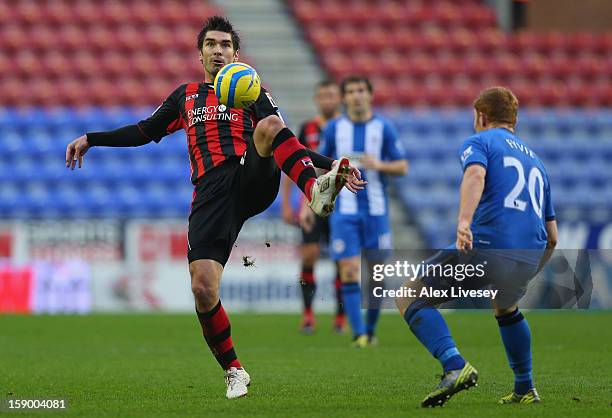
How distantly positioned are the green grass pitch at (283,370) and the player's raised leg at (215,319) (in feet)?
0.42

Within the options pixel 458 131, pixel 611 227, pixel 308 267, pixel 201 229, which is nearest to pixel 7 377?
pixel 201 229

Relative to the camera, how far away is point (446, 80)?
21562mm

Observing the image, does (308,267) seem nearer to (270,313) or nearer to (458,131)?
(270,313)

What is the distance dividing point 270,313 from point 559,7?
35.1ft

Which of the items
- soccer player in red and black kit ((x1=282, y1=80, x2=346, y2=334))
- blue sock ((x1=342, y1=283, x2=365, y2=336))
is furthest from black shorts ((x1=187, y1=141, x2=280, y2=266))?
soccer player in red and black kit ((x1=282, y1=80, x2=346, y2=334))

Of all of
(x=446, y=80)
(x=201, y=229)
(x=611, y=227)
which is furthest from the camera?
(x=446, y=80)

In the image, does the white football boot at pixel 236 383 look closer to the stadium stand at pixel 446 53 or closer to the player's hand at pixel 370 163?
the player's hand at pixel 370 163

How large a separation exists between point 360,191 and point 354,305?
1054 millimetres

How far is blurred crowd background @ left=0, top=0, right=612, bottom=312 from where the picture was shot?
603 inches

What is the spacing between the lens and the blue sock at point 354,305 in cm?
1003

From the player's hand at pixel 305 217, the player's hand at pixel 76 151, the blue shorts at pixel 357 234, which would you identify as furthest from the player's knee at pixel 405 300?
the player's hand at pixel 305 217

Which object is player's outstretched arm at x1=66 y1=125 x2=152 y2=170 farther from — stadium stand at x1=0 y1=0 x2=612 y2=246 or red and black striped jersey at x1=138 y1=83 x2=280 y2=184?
stadium stand at x1=0 y1=0 x2=612 y2=246

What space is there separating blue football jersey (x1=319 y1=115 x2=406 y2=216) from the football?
429 cm

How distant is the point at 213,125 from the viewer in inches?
252
